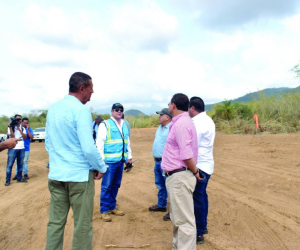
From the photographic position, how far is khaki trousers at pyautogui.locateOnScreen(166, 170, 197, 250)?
333 centimetres

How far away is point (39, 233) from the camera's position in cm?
447

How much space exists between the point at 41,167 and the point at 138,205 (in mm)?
6291

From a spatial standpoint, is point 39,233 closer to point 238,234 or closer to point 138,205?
point 138,205

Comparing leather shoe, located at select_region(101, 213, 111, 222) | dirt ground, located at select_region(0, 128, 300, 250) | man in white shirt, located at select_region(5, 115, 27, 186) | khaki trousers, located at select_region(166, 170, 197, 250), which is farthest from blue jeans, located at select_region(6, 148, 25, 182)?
khaki trousers, located at select_region(166, 170, 197, 250)

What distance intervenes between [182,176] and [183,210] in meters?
0.41

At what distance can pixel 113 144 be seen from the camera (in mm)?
4898

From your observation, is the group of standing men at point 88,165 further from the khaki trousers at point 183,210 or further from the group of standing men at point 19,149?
the group of standing men at point 19,149

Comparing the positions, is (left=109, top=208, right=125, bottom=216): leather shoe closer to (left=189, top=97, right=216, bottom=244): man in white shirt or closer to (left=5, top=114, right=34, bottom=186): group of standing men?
(left=189, top=97, right=216, bottom=244): man in white shirt

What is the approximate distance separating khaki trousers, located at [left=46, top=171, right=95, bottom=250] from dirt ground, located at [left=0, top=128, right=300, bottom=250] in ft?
3.30

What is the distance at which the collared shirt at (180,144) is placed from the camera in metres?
3.26

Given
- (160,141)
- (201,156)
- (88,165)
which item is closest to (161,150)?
(160,141)

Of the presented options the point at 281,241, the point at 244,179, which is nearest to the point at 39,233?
the point at 281,241

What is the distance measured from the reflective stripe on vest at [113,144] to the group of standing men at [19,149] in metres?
3.90

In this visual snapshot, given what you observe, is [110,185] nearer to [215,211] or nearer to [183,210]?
[183,210]
